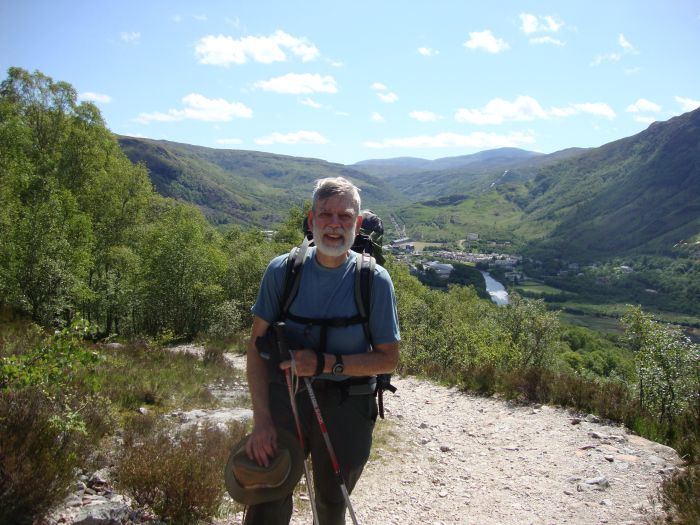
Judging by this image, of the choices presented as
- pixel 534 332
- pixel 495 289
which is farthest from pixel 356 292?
pixel 495 289

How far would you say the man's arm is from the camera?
281cm

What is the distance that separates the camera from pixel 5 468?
3547mm

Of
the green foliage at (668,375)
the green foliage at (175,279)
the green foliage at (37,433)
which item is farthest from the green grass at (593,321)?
the green foliage at (37,433)

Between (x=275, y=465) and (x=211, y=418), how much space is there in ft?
16.8

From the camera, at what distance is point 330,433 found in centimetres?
296

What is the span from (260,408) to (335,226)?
126 cm

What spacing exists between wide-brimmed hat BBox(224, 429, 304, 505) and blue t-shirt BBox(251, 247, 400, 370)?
27.0 inches

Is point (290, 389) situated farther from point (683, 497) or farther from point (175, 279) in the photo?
point (175, 279)

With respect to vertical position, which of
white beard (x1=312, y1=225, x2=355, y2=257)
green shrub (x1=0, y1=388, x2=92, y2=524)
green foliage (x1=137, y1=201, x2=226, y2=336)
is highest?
white beard (x1=312, y1=225, x2=355, y2=257)

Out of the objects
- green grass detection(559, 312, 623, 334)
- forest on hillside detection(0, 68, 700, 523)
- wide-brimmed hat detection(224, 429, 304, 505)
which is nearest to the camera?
wide-brimmed hat detection(224, 429, 304, 505)

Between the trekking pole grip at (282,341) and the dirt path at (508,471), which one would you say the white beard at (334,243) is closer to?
the trekking pole grip at (282,341)

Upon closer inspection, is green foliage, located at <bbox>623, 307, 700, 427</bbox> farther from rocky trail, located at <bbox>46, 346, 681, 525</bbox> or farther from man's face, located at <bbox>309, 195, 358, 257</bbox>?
man's face, located at <bbox>309, 195, 358, 257</bbox>

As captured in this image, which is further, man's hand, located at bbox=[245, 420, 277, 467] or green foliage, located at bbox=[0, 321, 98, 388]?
green foliage, located at bbox=[0, 321, 98, 388]

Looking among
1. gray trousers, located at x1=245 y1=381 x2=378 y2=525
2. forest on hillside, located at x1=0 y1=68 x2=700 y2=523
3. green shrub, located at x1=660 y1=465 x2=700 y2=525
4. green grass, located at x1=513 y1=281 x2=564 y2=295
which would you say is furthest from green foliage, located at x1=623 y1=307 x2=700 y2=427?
green grass, located at x1=513 y1=281 x2=564 y2=295
